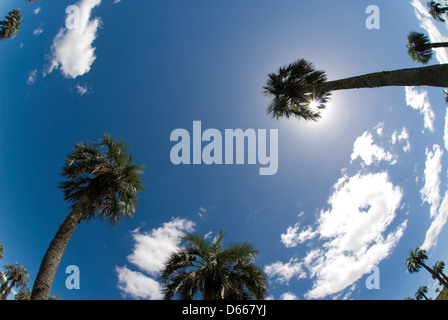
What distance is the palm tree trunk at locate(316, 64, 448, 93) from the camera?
479cm

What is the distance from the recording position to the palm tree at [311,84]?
5371 mm

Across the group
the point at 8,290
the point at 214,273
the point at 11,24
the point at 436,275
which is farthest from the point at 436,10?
the point at 8,290

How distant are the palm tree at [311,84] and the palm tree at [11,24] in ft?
64.8

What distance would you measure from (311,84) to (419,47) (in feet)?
41.0

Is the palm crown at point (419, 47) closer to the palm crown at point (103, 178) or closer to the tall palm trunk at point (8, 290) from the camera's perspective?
the palm crown at point (103, 178)

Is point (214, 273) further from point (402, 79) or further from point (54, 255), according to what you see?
point (402, 79)

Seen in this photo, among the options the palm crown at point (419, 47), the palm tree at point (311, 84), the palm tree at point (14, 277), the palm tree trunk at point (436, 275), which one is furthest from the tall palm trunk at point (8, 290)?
A: the palm tree trunk at point (436, 275)

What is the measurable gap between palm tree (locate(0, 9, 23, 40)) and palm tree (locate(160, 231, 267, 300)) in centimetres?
2027

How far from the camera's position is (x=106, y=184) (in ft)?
29.4
